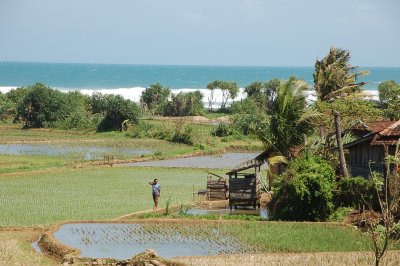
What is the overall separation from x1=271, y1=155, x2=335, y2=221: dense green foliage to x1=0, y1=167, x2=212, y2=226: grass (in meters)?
5.05

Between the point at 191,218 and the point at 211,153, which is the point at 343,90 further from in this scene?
the point at 211,153

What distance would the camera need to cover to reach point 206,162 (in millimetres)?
38938

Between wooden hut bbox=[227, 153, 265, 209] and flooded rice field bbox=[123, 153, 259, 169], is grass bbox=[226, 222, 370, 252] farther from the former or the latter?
flooded rice field bbox=[123, 153, 259, 169]

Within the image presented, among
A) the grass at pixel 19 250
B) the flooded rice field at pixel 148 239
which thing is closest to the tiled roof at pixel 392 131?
the flooded rice field at pixel 148 239

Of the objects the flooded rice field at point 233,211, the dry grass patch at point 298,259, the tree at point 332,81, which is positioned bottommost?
the flooded rice field at point 233,211

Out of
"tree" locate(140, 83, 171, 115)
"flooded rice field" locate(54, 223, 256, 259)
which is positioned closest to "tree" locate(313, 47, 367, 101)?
"flooded rice field" locate(54, 223, 256, 259)

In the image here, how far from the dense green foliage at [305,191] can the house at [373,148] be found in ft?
4.95

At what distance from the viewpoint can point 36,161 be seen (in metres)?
37.4

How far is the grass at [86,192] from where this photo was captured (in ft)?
76.4

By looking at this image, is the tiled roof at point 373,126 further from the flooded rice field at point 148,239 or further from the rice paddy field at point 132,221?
the flooded rice field at point 148,239

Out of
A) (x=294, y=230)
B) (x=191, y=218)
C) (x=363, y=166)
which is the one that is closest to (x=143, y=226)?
(x=191, y=218)

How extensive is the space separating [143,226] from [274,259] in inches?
228

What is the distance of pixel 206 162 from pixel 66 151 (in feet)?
30.9

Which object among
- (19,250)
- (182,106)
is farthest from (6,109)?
(19,250)
